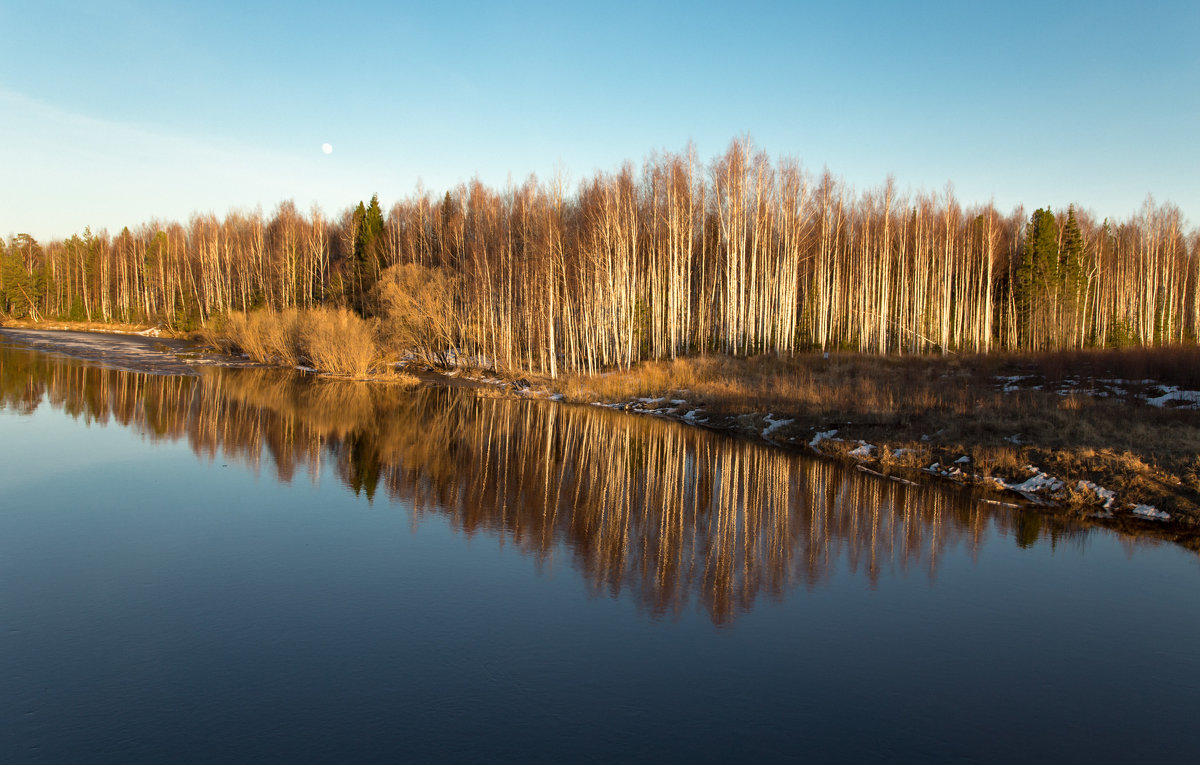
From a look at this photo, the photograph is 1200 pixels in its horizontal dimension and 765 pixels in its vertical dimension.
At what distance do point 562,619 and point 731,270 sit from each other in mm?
33680

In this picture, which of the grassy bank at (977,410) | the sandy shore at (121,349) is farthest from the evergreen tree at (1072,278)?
the sandy shore at (121,349)

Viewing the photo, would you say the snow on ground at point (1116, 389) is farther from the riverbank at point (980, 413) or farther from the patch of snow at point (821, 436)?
the patch of snow at point (821, 436)

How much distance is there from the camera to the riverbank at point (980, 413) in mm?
15384

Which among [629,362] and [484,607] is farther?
[629,362]

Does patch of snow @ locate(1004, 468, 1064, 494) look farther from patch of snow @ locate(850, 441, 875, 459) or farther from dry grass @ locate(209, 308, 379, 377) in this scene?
dry grass @ locate(209, 308, 379, 377)

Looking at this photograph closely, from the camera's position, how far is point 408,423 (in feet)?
83.0

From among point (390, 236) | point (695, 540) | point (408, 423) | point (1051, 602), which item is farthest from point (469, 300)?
point (1051, 602)

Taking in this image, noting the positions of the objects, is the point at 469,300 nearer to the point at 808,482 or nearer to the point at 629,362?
the point at 629,362

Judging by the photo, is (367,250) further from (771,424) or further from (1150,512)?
(1150,512)

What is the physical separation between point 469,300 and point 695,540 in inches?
1523

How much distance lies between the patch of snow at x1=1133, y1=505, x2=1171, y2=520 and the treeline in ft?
79.4

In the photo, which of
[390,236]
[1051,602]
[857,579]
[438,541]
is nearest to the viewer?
[1051,602]

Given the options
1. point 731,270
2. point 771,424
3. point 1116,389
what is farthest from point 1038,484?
point 731,270

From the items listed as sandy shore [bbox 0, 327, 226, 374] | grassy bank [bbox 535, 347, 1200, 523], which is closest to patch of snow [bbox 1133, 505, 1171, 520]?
grassy bank [bbox 535, 347, 1200, 523]
